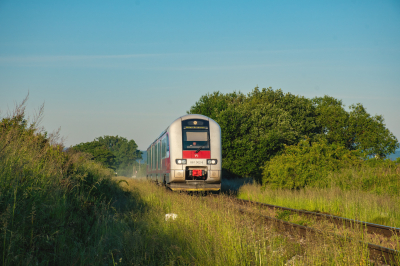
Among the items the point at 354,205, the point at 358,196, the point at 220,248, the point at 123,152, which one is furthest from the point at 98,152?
the point at 220,248

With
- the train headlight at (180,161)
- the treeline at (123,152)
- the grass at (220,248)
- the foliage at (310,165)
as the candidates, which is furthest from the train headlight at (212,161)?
the treeline at (123,152)

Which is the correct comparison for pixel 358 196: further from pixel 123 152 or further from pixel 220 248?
pixel 123 152

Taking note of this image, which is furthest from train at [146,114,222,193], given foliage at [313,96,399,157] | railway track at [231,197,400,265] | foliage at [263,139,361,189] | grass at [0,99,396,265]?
foliage at [313,96,399,157]

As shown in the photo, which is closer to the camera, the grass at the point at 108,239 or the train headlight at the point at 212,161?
the grass at the point at 108,239

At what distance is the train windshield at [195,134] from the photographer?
15.2 metres

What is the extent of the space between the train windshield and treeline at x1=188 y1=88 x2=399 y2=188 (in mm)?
5220

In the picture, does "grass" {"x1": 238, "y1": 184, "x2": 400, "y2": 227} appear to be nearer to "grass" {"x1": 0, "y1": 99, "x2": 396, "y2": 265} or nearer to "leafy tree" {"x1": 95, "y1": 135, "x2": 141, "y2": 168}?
"grass" {"x1": 0, "y1": 99, "x2": 396, "y2": 265}

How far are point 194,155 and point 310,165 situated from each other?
6505mm

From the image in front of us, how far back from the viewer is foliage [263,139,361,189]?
1688 cm

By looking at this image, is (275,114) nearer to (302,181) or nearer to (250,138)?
(250,138)

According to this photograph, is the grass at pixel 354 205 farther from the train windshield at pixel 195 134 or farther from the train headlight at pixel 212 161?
the train windshield at pixel 195 134

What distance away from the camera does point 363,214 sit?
952cm

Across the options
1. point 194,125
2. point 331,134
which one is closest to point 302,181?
point 194,125

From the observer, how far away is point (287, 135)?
32281mm
